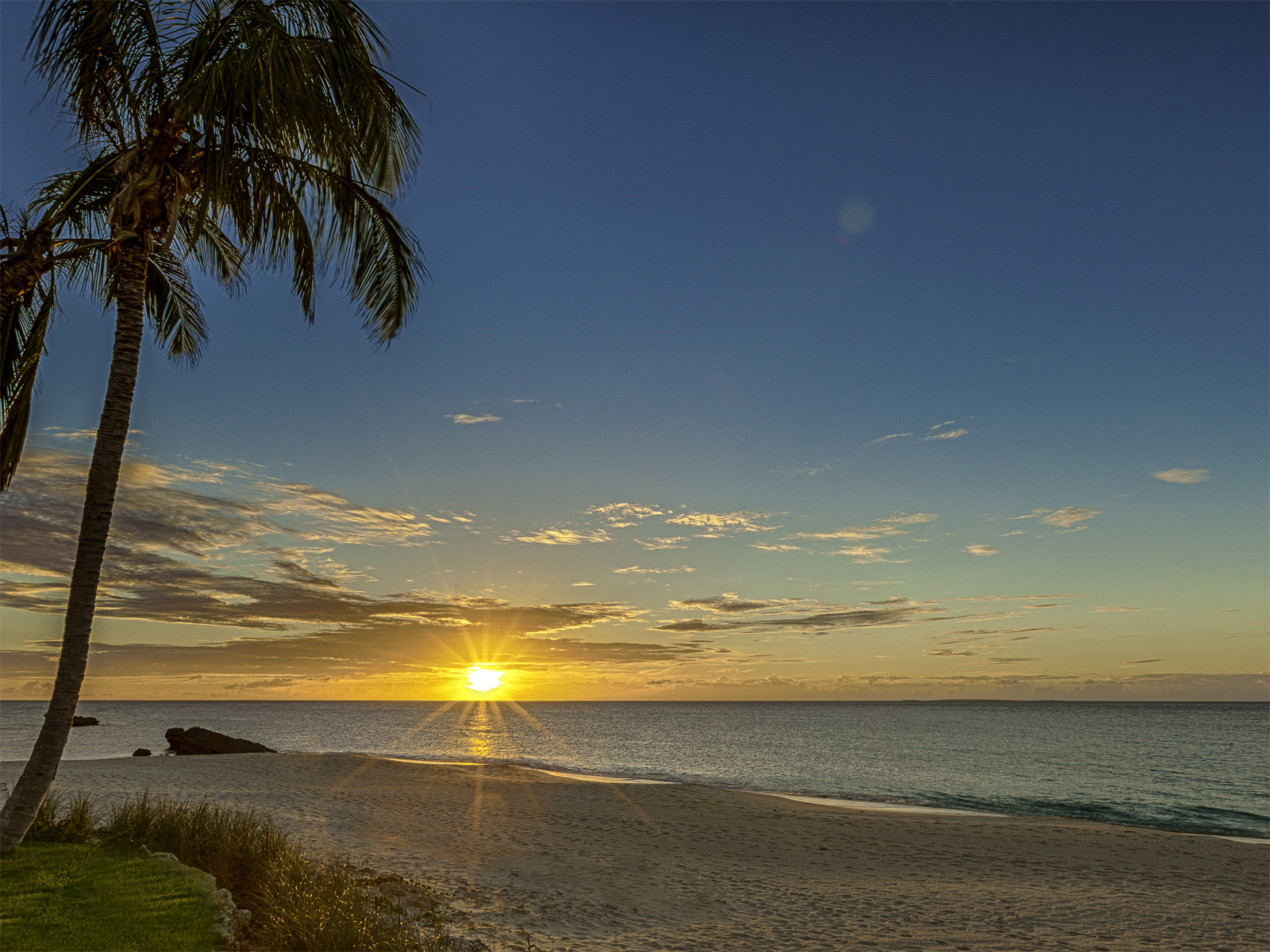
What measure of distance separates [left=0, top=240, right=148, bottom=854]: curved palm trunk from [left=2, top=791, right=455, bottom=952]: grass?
32.2 inches

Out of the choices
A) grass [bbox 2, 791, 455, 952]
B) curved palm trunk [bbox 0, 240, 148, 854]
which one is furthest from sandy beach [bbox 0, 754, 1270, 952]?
curved palm trunk [bbox 0, 240, 148, 854]

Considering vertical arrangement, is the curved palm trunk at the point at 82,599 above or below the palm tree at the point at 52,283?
below

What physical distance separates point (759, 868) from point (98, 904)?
10007 mm

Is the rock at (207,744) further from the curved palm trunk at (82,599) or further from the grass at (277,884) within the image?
the curved palm trunk at (82,599)

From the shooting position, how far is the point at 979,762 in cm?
4438

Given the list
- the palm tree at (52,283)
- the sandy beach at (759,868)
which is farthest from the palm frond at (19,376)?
the sandy beach at (759,868)

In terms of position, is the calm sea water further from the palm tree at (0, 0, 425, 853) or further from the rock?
the palm tree at (0, 0, 425, 853)

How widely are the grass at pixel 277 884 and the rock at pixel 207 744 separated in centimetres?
2640

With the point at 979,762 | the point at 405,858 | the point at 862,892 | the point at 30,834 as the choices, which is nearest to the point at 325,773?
the point at 405,858

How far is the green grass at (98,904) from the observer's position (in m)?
5.66

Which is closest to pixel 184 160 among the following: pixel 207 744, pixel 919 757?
pixel 207 744

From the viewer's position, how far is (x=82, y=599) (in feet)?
25.2

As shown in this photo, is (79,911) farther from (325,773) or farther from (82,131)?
(325,773)

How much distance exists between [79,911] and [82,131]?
28.4 feet
